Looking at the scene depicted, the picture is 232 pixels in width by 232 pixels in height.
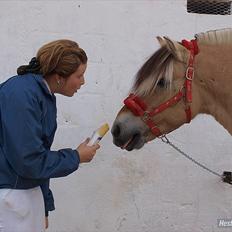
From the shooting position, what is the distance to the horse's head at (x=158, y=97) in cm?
256

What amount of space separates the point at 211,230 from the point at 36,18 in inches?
89.8

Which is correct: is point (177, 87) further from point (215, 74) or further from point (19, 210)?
point (19, 210)

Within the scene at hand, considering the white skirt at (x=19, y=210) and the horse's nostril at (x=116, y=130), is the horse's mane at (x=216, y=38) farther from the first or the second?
the white skirt at (x=19, y=210)

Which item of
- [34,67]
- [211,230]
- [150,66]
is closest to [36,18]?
[150,66]

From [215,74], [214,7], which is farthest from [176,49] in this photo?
[214,7]

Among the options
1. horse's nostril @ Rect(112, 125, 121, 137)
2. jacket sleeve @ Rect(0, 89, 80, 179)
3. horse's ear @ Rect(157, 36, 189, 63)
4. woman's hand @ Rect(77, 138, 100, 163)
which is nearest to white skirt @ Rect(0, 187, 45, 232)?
jacket sleeve @ Rect(0, 89, 80, 179)

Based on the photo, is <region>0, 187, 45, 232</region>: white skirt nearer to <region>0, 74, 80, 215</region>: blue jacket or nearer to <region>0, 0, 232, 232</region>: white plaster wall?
<region>0, 74, 80, 215</region>: blue jacket

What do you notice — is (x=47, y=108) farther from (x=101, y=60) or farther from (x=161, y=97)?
(x=101, y=60)

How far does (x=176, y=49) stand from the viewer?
2.53m

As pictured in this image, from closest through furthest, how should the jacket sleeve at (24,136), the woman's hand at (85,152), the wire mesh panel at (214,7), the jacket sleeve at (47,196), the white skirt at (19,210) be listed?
the jacket sleeve at (24,136), the white skirt at (19,210), the woman's hand at (85,152), the jacket sleeve at (47,196), the wire mesh panel at (214,7)

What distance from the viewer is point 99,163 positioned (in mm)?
3926

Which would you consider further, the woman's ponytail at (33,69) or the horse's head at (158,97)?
the horse's head at (158,97)

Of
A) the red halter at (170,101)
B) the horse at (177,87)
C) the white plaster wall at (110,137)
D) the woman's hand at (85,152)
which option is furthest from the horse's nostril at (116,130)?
the white plaster wall at (110,137)

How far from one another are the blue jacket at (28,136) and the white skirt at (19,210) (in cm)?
3
